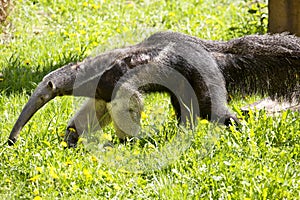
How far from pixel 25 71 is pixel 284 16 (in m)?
3.07

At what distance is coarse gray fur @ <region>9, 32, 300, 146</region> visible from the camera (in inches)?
232

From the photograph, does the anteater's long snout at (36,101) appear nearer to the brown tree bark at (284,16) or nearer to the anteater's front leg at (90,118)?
the anteater's front leg at (90,118)

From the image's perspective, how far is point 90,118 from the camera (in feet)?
20.7

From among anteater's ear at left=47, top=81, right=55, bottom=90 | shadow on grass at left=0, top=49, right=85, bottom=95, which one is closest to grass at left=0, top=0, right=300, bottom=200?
shadow on grass at left=0, top=49, right=85, bottom=95

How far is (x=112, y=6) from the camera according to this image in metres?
10.3

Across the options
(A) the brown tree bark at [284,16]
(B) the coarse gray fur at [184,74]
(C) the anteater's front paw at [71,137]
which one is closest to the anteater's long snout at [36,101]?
(B) the coarse gray fur at [184,74]

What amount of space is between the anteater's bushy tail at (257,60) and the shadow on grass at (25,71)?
2.37m

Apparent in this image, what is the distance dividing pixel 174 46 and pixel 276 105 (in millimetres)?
1178

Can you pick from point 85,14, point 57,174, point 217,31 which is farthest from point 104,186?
point 85,14

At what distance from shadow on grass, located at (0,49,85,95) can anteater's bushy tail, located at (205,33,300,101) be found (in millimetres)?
2372

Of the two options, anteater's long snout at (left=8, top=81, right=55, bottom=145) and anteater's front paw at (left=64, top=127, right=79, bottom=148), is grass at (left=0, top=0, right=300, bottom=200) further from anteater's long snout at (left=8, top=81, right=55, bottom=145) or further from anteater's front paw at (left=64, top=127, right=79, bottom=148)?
anteater's long snout at (left=8, top=81, right=55, bottom=145)

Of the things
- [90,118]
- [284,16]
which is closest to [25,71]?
[90,118]

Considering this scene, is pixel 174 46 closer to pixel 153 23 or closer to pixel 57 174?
pixel 57 174

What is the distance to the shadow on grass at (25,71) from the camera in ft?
24.7
